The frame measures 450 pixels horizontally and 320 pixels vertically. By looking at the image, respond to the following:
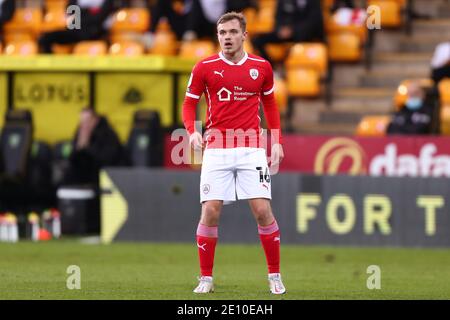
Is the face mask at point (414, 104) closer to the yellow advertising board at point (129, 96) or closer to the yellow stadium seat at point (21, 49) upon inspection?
the yellow advertising board at point (129, 96)

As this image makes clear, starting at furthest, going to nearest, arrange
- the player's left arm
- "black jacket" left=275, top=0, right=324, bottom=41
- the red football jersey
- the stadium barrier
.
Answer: "black jacket" left=275, top=0, right=324, bottom=41 < the stadium barrier < the player's left arm < the red football jersey

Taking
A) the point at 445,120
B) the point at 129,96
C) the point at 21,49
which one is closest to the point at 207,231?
the point at 445,120

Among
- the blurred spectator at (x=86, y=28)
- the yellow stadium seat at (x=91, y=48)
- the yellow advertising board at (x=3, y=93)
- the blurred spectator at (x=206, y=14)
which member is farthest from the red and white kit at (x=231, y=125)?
the blurred spectator at (x=86, y=28)

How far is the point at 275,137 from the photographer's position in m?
→ 10.6

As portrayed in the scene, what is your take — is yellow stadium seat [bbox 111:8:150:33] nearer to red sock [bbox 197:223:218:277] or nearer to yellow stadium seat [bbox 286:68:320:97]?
yellow stadium seat [bbox 286:68:320:97]

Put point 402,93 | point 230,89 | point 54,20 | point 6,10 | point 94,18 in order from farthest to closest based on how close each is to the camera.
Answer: point 6,10 < point 54,20 < point 94,18 < point 402,93 < point 230,89

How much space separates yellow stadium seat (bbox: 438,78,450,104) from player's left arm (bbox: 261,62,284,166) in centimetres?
809

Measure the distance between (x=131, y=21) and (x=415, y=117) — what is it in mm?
6221

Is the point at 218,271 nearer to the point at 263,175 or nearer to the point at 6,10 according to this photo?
the point at 263,175

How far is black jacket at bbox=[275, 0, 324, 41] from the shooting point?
20.3 m

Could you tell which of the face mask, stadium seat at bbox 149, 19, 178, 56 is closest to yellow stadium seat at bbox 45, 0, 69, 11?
stadium seat at bbox 149, 19, 178, 56

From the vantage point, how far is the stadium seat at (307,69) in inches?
797

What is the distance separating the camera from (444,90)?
745 inches
